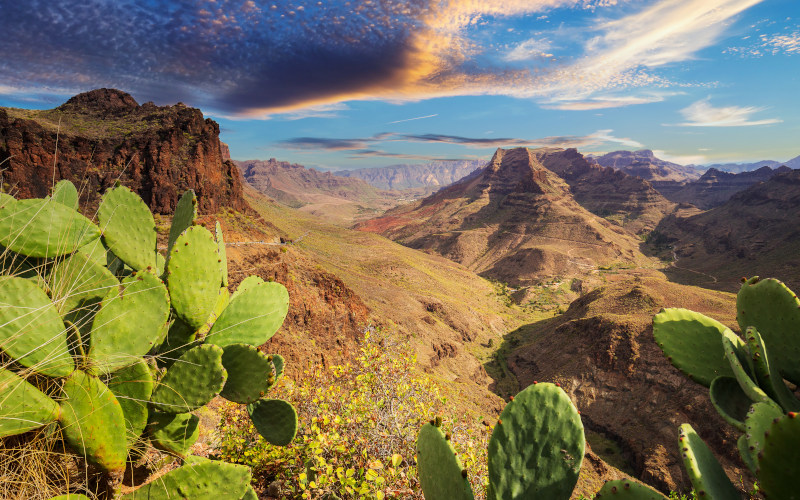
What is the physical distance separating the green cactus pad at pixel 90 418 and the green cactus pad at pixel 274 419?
1633 mm

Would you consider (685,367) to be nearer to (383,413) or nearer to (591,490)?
(383,413)

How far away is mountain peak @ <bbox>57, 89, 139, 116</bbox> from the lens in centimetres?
4944

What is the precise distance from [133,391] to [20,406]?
556 mm

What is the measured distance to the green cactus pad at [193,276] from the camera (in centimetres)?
257

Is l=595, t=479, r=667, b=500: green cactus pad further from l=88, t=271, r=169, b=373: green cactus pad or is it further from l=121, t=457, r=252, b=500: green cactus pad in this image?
l=88, t=271, r=169, b=373: green cactus pad

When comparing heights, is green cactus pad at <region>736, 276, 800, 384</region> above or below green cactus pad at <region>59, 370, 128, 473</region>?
above

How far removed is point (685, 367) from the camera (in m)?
3.03

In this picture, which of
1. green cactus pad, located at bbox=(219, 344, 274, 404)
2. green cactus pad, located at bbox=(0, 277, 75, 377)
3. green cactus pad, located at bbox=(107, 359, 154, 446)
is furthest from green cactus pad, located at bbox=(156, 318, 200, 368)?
green cactus pad, located at bbox=(0, 277, 75, 377)

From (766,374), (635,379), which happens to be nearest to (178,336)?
(766,374)

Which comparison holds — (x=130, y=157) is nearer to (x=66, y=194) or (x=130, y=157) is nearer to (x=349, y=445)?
(x=66, y=194)

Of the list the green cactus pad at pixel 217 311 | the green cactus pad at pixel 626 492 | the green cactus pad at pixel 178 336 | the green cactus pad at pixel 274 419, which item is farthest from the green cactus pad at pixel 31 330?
the green cactus pad at pixel 626 492

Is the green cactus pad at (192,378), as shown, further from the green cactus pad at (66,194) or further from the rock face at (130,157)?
the rock face at (130,157)

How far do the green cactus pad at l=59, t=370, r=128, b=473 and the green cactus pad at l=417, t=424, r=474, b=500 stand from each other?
175 centimetres

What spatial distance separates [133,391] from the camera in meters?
2.12
